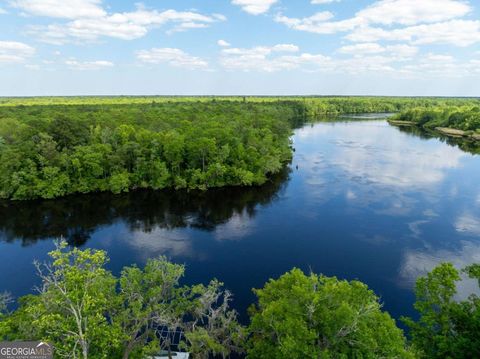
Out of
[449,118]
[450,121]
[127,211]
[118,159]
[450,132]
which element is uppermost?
[449,118]

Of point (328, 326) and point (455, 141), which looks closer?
point (328, 326)

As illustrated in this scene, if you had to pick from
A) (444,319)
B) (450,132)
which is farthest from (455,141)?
(444,319)

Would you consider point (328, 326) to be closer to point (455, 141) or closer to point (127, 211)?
point (127, 211)

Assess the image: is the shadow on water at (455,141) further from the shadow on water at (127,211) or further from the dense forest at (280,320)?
the dense forest at (280,320)

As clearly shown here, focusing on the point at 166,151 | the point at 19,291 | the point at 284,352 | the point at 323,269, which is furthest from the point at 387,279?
the point at 166,151

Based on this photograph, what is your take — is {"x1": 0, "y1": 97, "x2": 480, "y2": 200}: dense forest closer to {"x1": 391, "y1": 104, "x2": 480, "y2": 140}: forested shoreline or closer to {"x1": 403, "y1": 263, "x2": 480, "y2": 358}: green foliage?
{"x1": 403, "y1": 263, "x2": 480, "y2": 358}: green foliage

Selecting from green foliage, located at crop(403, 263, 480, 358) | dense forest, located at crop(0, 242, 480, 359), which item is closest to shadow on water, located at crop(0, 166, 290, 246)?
dense forest, located at crop(0, 242, 480, 359)

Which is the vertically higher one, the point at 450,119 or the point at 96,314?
the point at 450,119
